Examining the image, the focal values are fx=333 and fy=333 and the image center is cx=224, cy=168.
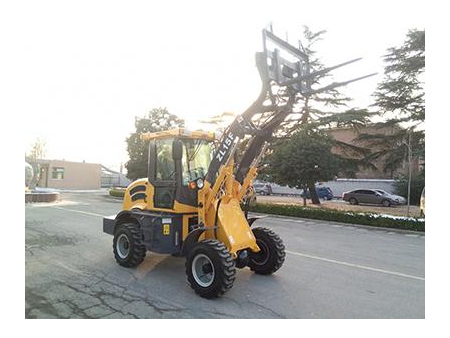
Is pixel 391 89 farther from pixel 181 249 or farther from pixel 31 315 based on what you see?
pixel 31 315

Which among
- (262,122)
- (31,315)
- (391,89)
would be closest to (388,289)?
(262,122)

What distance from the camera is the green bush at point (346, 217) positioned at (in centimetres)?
1248

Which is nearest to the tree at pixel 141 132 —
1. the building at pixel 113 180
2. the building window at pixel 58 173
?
the building window at pixel 58 173

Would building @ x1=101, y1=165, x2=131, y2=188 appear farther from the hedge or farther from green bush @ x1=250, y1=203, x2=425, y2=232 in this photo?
green bush @ x1=250, y1=203, x2=425, y2=232

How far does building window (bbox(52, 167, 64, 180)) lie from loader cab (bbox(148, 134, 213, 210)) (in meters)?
38.7

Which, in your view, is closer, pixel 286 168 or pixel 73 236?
pixel 73 236

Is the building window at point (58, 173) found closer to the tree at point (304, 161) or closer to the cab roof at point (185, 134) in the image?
the tree at point (304, 161)

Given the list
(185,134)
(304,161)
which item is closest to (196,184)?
(185,134)

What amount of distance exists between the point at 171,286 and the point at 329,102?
19694 mm

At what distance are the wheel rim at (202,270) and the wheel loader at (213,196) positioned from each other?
0.01m

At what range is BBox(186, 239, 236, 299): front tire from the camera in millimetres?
4527

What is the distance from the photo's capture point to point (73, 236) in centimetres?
886

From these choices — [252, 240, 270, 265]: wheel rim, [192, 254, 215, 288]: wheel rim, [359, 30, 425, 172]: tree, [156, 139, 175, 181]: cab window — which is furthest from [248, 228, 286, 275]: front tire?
[359, 30, 425, 172]: tree

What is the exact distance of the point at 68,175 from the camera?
4131cm
